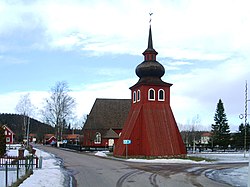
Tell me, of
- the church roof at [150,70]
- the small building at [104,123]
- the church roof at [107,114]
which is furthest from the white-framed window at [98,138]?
the church roof at [150,70]

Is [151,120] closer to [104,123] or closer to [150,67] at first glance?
[150,67]

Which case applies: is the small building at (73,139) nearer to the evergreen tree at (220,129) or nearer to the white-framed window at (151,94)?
the evergreen tree at (220,129)

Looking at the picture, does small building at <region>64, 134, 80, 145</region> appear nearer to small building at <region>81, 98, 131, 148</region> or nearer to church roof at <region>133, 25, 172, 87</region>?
small building at <region>81, 98, 131, 148</region>

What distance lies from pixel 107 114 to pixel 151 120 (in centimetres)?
2873

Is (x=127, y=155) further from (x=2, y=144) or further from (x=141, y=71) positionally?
(x=2, y=144)

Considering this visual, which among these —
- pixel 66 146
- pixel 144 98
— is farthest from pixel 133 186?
pixel 66 146

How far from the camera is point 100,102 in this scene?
6806cm

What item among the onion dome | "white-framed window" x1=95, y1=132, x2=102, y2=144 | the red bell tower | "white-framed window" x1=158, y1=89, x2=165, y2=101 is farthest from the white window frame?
"white-framed window" x1=158, y1=89, x2=165, y2=101

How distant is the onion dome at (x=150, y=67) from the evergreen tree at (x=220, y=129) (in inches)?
1355

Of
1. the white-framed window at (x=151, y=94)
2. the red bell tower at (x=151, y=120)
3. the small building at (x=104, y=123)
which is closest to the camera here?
the red bell tower at (x=151, y=120)

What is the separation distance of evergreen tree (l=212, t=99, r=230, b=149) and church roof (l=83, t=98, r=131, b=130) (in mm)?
18859

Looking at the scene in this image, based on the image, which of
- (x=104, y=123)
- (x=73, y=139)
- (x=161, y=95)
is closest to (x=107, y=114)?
(x=104, y=123)

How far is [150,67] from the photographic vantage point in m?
40.7

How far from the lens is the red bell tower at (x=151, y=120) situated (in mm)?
38031
